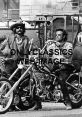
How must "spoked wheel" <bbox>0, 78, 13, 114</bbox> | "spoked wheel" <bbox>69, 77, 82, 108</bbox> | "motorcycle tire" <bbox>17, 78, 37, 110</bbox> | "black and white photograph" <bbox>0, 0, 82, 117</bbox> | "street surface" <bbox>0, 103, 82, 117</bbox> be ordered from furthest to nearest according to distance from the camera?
1. "spoked wheel" <bbox>69, 77, 82, 108</bbox>
2. "motorcycle tire" <bbox>17, 78, 37, 110</bbox>
3. "black and white photograph" <bbox>0, 0, 82, 117</bbox>
4. "spoked wheel" <bbox>0, 78, 13, 114</bbox>
5. "street surface" <bbox>0, 103, 82, 117</bbox>

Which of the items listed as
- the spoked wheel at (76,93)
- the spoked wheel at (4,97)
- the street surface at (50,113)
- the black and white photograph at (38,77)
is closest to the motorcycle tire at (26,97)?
the black and white photograph at (38,77)

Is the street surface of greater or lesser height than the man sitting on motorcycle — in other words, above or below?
below

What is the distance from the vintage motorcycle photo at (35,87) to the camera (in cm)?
1119

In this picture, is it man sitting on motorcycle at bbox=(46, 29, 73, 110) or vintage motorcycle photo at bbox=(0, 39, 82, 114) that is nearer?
vintage motorcycle photo at bbox=(0, 39, 82, 114)

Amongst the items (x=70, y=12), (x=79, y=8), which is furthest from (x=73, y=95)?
(x=79, y=8)

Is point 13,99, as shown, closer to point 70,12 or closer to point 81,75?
point 81,75

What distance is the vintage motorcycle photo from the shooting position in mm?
11188

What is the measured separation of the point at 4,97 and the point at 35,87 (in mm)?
829

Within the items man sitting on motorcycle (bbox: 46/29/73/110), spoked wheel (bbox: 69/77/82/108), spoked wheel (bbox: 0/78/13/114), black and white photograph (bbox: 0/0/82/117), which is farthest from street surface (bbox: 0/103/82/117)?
man sitting on motorcycle (bbox: 46/29/73/110)

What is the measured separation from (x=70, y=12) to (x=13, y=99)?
603 inches

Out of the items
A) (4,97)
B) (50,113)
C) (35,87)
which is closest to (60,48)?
(35,87)

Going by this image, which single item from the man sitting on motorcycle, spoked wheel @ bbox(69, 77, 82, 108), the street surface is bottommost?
the street surface

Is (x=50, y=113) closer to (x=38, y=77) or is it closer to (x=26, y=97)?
(x=26, y=97)

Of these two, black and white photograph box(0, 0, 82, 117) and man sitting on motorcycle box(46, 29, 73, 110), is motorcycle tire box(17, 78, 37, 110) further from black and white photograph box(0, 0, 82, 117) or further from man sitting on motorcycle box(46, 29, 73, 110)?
man sitting on motorcycle box(46, 29, 73, 110)
